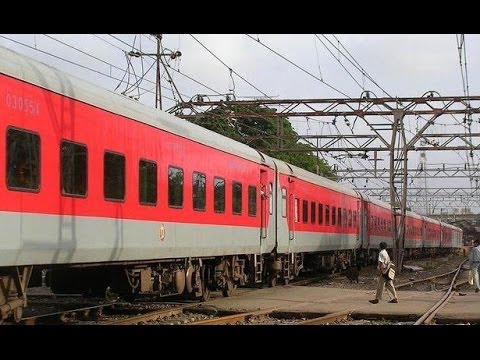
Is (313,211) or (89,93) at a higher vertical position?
(89,93)

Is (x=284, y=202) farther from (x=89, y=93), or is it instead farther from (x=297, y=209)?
(x=89, y=93)

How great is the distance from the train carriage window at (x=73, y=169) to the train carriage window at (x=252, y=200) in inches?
312

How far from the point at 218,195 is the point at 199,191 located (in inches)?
43.5

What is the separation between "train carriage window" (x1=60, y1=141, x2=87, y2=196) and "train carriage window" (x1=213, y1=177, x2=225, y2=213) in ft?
18.0

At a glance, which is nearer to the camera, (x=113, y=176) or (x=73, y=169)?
(x=73, y=169)

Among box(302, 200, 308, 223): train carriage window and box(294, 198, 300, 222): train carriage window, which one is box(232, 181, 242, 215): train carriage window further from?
box(302, 200, 308, 223): train carriage window

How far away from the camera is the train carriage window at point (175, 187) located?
42.1 feet

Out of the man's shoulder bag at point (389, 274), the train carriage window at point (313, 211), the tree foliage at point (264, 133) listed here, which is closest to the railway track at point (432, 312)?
the man's shoulder bag at point (389, 274)

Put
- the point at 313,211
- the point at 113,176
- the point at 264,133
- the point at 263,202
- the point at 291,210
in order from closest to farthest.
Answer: the point at 113,176 → the point at 263,202 → the point at 291,210 → the point at 313,211 → the point at 264,133

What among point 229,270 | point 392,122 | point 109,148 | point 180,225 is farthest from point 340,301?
point 392,122

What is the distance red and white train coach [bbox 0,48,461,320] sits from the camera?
8.57 meters

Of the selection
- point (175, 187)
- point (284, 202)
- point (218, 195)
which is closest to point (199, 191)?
point (218, 195)

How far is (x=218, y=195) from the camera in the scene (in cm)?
1533
